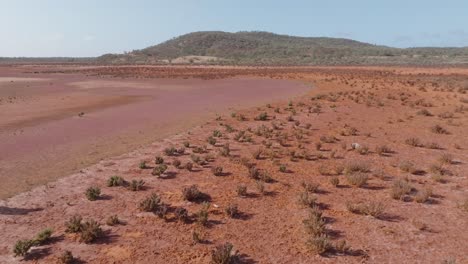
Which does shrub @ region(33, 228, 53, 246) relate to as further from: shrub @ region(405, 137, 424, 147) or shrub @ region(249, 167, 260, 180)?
shrub @ region(405, 137, 424, 147)

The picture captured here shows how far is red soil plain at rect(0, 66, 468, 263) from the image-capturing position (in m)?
8.50

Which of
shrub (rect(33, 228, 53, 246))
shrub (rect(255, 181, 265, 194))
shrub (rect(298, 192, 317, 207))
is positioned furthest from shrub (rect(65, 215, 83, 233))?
shrub (rect(298, 192, 317, 207))

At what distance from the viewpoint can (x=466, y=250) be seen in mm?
8375

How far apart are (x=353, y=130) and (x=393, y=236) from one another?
39.7ft

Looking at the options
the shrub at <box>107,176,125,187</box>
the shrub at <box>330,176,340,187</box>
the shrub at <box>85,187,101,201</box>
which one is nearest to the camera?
the shrub at <box>85,187,101,201</box>

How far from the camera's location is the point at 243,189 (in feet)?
38.1

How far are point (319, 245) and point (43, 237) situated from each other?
5.98 metres

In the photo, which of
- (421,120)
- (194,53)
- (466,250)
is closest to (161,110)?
(421,120)

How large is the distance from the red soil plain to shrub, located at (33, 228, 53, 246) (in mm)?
235

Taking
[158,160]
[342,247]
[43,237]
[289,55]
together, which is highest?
[289,55]

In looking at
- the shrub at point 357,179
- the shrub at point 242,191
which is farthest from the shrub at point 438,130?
the shrub at point 242,191

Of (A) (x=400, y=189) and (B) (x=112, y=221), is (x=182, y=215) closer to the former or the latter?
(B) (x=112, y=221)

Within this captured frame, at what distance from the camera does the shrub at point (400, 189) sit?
36.9 ft

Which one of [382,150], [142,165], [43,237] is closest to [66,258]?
[43,237]
